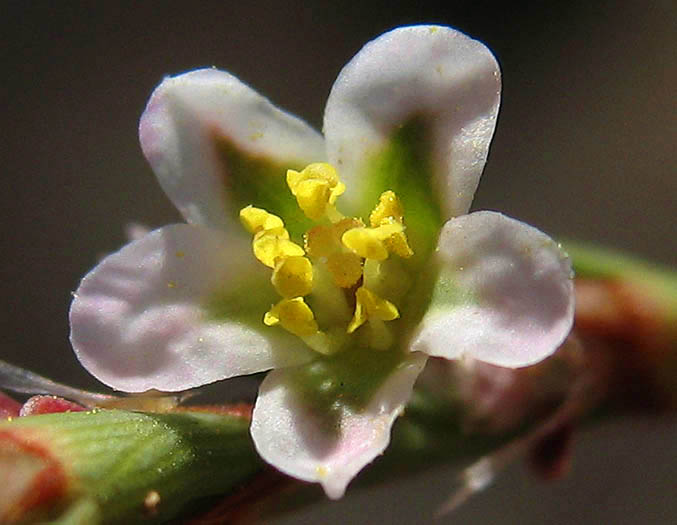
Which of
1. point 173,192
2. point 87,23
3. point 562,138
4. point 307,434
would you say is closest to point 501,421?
point 307,434

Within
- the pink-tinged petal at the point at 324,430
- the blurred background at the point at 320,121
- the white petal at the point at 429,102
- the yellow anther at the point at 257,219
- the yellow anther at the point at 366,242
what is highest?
the white petal at the point at 429,102

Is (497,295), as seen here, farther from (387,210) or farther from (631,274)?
(631,274)

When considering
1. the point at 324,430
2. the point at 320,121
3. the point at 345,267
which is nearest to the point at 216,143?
the point at 345,267

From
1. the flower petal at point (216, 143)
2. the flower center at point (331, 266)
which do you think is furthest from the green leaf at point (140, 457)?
the flower petal at point (216, 143)

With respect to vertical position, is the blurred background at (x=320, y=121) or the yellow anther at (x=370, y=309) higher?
the yellow anther at (x=370, y=309)

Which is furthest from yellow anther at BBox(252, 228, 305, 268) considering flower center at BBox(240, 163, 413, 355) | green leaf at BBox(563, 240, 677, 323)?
green leaf at BBox(563, 240, 677, 323)

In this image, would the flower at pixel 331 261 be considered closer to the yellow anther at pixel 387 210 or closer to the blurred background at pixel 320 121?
the yellow anther at pixel 387 210

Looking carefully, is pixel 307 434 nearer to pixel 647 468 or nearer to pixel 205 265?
pixel 205 265

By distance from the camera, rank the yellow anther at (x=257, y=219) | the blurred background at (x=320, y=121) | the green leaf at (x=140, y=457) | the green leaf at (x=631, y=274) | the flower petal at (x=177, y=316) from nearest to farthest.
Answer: the green leaf at (x=140, y=457) → the flower petal at (x=177, y=316) → the yellow anther at (x=257, y=219) → the green leaf at (x=631, y=274) → the blurred background at (x=320, y=121)
